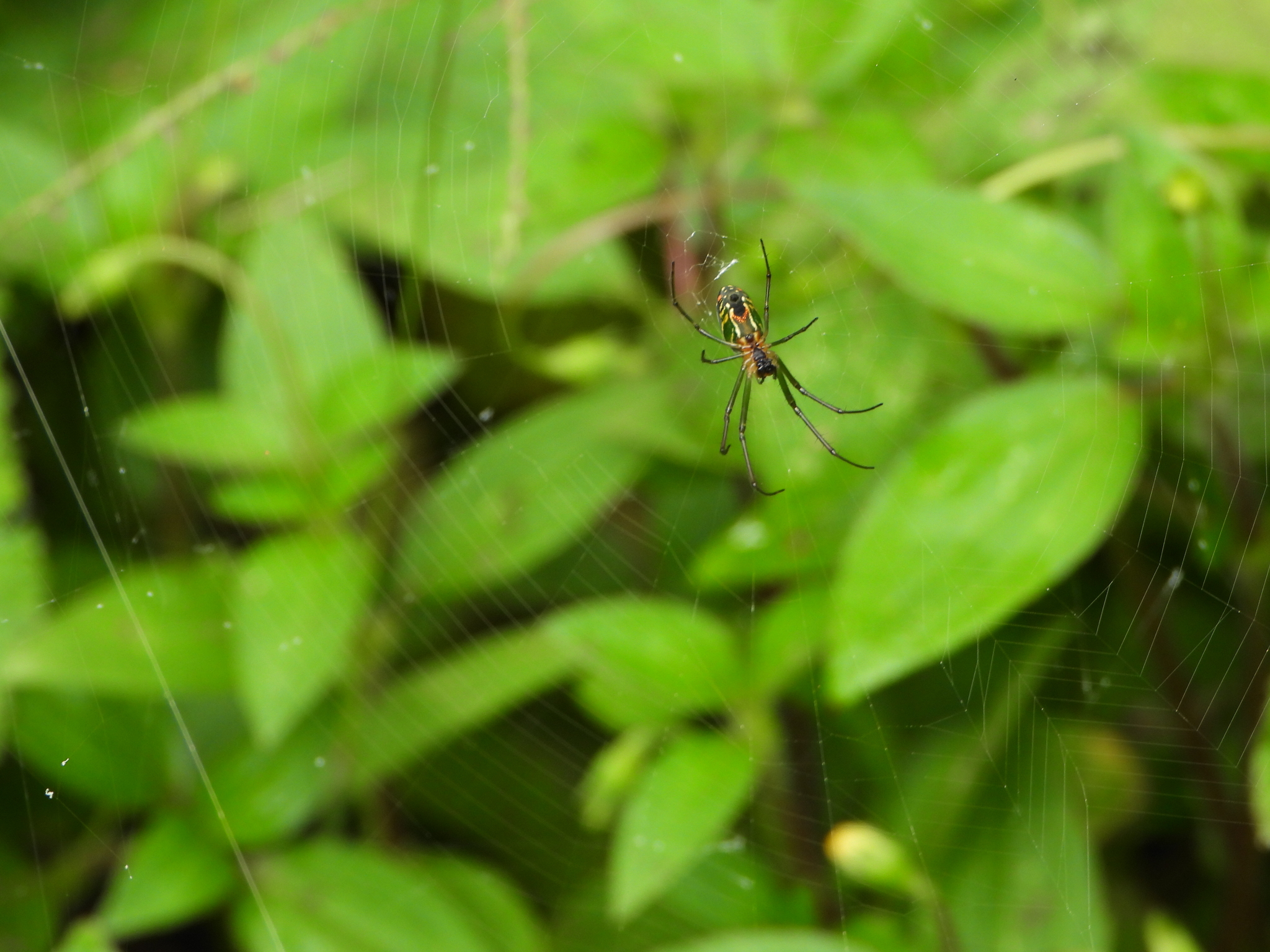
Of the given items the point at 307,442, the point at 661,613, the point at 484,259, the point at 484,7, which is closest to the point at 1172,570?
the point at 661,613

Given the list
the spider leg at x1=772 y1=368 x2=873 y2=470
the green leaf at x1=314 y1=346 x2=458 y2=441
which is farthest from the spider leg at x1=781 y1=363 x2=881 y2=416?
the green leaf at x1=314 y1=346 x2=458 y2=441

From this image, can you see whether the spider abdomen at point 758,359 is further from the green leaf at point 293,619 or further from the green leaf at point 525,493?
the green leaf at point 293,619

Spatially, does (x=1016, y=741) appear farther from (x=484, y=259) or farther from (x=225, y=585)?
(x=225, y=585)

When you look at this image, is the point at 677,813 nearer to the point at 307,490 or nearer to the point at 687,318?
the point at 307,490

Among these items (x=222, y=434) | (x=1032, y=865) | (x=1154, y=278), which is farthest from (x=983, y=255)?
(x=222, y=434)

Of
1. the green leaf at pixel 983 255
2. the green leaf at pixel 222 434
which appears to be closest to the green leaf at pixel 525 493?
the green leaf at pixel 222 434

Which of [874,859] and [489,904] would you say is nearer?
[874,859]
